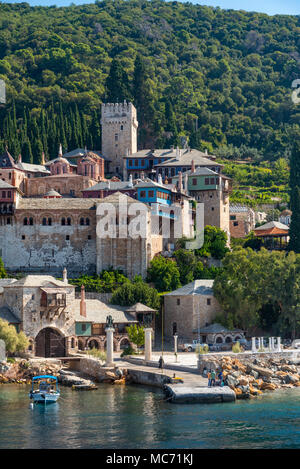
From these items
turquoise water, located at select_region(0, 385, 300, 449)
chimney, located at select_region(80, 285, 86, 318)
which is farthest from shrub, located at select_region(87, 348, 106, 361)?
turquoise water, located at select_region(0, 385, 300, 449)

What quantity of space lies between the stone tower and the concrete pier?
186 feet

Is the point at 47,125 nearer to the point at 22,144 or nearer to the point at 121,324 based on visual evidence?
the point at 22,144

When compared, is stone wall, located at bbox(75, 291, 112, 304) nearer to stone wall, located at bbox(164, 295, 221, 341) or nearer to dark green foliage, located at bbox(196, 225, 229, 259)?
stone wall, located at bbox(164, 295, 221, 341)

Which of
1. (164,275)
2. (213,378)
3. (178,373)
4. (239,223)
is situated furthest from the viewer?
(239,223)

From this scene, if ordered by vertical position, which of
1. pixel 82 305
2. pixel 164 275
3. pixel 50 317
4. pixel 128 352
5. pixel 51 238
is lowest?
pixel 128 352

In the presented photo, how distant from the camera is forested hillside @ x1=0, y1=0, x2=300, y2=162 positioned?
108 m

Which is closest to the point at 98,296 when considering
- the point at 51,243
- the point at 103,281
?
the point at 103,281

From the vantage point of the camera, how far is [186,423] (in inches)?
1465

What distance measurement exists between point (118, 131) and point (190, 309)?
40736 mm

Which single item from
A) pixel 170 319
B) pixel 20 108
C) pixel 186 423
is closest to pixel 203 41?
pixel 20 108

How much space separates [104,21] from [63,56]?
3601 cm

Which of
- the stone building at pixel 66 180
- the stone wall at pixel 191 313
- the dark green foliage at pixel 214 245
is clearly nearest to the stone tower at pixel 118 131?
the stone building at pixel 66 180

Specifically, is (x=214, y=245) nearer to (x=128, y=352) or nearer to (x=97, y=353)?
(x=128, y=352)

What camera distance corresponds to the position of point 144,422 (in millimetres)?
37406
